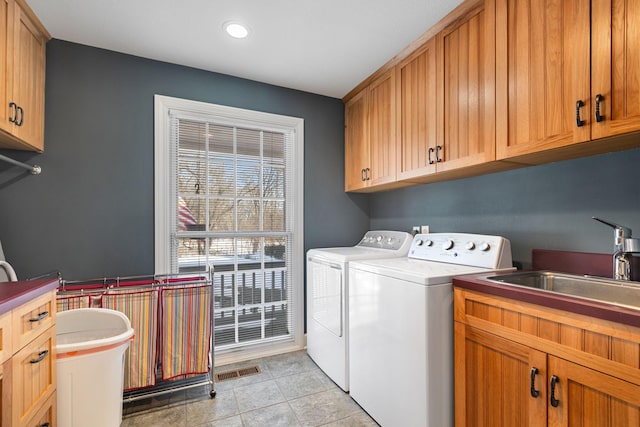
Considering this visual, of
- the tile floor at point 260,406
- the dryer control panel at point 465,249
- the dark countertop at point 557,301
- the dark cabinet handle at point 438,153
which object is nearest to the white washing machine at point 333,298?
the tile floor at point 260,406

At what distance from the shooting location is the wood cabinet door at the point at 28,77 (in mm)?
1732

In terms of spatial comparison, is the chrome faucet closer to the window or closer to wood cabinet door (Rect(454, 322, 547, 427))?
wood cabinet door (Rect(454, 322, 547, 427))

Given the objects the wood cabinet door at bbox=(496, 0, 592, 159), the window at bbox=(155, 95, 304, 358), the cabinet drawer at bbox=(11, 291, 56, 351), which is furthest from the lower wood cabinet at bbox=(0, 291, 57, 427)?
the wood cabinet door at bbox=(496, 0, 592, 159)

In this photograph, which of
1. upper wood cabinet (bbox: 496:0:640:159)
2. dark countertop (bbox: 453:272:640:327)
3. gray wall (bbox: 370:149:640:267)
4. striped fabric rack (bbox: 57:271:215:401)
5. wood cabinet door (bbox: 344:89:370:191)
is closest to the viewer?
dark countertop (bbox: 453:272:640:327)

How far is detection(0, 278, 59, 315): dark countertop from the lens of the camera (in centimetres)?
106

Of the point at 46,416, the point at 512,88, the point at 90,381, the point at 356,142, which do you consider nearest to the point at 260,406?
the point at 90,381

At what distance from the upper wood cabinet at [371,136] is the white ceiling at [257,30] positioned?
0.71 ft

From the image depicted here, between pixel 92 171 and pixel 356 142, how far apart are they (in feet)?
7.03

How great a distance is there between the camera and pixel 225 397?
209 cm

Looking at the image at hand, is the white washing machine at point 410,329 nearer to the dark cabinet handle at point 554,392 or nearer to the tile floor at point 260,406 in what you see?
the tile floor at point 260,406

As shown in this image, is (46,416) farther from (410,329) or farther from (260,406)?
(410,329)

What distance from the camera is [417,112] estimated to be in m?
2.10

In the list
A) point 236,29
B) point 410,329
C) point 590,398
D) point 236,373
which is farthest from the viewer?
point 236,373

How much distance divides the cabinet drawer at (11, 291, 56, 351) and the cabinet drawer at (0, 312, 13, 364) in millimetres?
28
